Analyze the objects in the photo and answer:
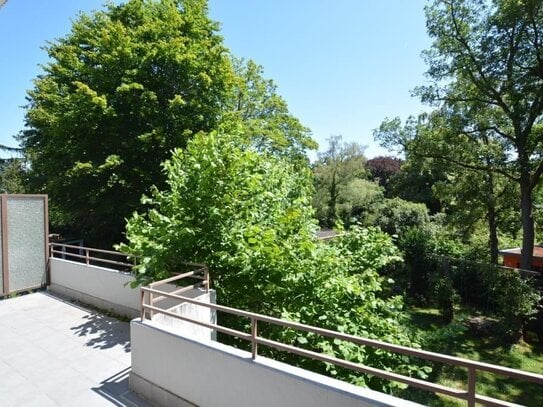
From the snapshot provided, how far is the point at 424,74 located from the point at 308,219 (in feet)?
31.4

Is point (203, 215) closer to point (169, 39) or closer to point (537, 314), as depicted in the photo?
point (169, 39)

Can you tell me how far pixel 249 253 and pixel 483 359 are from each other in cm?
801

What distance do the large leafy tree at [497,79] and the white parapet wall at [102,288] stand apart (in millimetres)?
11864

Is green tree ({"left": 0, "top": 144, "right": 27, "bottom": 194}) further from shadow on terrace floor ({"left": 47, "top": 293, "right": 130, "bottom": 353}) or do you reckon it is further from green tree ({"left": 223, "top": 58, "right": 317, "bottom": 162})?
shadow on terrace floor ({"left": 47, "top": 293, "right": 130, "bottom": 353})

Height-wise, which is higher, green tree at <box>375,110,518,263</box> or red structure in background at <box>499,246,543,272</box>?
green tree at <box>375,110,518,263</box>

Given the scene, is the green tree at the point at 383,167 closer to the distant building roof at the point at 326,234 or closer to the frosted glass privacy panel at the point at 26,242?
the distant building roof at the point at 326,234

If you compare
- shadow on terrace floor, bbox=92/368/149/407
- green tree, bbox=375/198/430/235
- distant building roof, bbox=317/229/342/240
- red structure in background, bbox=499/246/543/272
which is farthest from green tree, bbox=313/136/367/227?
shadow on terrace floor, bbox=92/368/149/407

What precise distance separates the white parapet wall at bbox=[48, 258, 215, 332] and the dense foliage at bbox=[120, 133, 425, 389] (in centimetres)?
70

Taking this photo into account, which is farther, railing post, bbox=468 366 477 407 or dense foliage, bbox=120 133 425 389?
dense foliage, bbox=120 133 425 389

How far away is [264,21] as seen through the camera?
1150cm

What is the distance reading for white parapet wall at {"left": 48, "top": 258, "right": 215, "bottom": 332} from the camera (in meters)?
5.87

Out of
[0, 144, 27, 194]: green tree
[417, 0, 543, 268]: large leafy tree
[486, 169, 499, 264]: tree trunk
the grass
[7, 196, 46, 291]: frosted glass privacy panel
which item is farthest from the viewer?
[0, 144, 27, 194]: green tree

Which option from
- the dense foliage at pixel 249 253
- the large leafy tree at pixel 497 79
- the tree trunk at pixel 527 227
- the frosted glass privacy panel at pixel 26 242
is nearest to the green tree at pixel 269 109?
the large leafy tree at pixel 497 79

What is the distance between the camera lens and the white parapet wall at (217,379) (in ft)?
9.45
